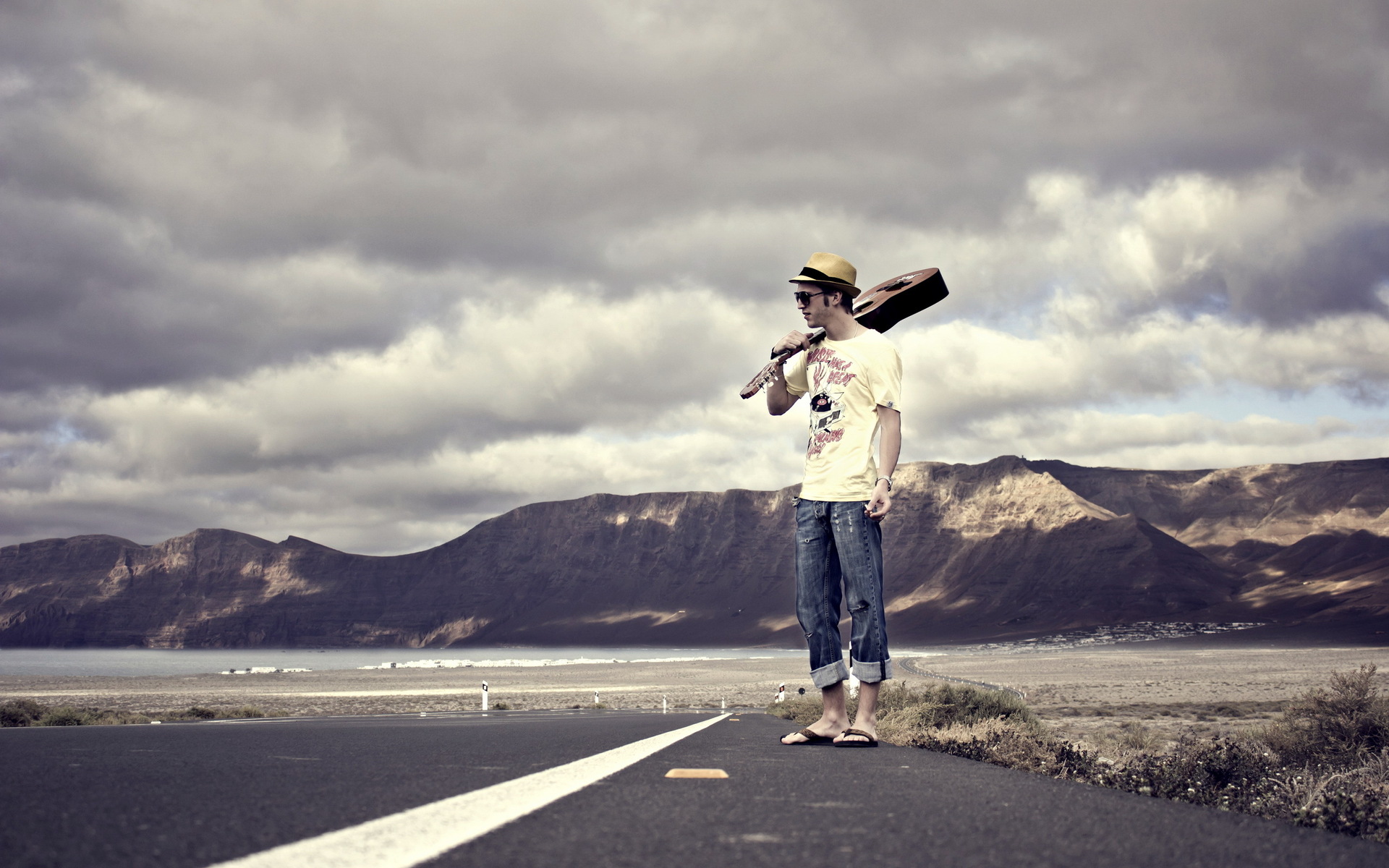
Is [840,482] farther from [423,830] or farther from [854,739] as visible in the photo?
[423,830]

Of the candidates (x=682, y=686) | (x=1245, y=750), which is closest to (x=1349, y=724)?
(x=1245, y=750)

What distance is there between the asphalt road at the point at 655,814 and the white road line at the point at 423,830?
0.22 feet

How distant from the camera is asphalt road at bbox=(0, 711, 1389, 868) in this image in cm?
214

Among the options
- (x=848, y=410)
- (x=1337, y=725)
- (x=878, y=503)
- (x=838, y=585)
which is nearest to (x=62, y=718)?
(x=838, y=585)

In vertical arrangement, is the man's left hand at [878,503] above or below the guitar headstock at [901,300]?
below

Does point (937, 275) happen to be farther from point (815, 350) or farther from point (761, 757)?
point (761, 757)

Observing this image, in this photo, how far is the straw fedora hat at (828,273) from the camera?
602 centimetres

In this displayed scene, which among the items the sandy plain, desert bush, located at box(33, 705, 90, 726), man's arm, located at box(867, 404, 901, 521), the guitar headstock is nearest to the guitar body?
the guitar headstock

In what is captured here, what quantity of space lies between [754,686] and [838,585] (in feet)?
166

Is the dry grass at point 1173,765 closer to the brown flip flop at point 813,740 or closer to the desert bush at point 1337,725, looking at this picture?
the brown flip flop at point 813,740

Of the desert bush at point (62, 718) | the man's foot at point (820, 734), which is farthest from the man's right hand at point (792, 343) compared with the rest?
the desert bush at point (62, 718)

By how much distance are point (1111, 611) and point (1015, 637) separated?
20.6 metres

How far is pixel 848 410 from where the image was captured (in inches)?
233

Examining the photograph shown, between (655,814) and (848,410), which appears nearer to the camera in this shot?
(655,814)
